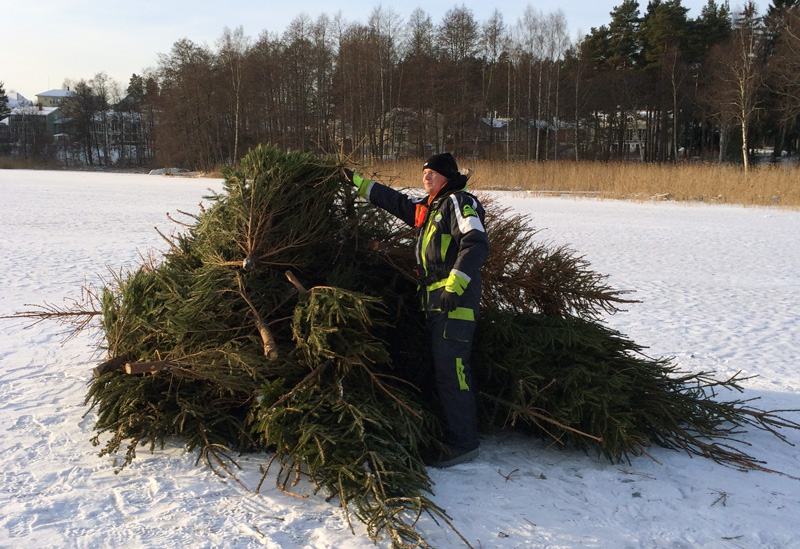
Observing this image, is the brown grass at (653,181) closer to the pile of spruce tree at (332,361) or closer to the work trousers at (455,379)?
the pile of spruce tree at (332,361)

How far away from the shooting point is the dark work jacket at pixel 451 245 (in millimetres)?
3668

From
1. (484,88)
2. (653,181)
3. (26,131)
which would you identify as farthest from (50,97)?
(653,181)

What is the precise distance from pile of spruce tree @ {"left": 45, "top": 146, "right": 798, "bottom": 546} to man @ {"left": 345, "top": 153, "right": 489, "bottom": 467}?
0.61ft

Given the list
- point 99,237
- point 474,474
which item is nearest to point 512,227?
point 474,474

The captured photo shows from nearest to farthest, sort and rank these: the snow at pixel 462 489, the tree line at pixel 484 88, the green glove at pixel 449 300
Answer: the snow at pixel 462 489 < the green glove at pixel 449 300 < the tree line at pixel 484 88

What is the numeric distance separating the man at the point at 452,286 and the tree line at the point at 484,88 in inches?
1549

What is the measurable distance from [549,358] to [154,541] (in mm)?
2580

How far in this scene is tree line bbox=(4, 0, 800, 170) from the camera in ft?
148

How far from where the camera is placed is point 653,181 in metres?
24.3

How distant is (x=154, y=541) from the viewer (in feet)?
9.57

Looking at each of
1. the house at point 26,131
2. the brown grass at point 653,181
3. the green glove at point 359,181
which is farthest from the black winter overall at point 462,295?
the house at point 26,131

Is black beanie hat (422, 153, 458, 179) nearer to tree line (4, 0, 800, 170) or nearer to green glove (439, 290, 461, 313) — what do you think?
green glove (439, 290, 461, 313)

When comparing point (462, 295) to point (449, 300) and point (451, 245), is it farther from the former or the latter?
point (451, 245)

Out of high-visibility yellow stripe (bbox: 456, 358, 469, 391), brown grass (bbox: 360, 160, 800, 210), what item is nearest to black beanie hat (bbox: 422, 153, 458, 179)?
high-visibility yellow stripe (bbox: 456, 358, 469, 391)
